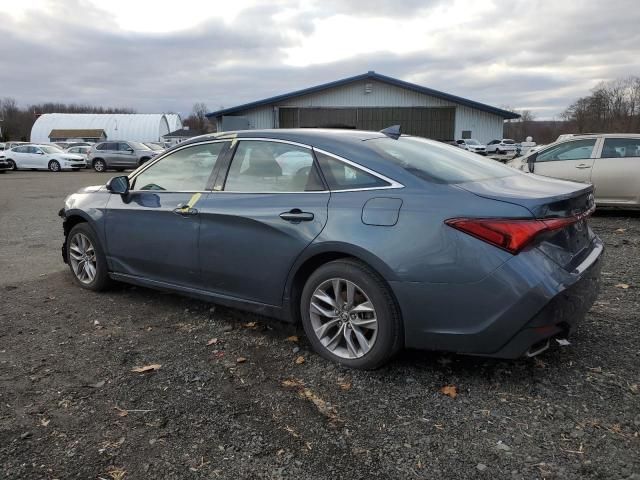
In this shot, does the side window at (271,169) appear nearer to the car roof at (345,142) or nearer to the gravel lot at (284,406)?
the car roof at (345,142)

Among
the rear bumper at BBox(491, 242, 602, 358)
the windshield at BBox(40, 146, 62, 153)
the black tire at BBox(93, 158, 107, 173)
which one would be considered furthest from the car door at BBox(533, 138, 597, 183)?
the windshield at BBox(40, 146, 62, 153)

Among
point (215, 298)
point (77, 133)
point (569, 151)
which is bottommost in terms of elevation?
point (215, 298)

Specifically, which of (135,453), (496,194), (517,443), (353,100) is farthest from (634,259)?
(353,100)

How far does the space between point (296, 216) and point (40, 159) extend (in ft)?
106

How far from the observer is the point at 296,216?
3.61 meters

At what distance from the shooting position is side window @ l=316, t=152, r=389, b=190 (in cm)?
341

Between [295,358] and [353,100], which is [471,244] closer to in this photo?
[295,358]

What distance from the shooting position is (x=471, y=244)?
2.98m

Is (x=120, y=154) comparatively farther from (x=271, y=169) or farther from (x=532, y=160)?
(x=271, y=169)

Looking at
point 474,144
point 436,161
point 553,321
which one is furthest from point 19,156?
point 553,321

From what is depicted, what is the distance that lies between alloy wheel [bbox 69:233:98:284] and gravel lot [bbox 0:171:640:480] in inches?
30.0

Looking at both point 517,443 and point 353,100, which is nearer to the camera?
point 517,443

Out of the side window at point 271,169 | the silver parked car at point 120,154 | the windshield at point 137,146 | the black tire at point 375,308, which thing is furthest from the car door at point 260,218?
the windshield at point 137,146

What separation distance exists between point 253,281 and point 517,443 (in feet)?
6.61
